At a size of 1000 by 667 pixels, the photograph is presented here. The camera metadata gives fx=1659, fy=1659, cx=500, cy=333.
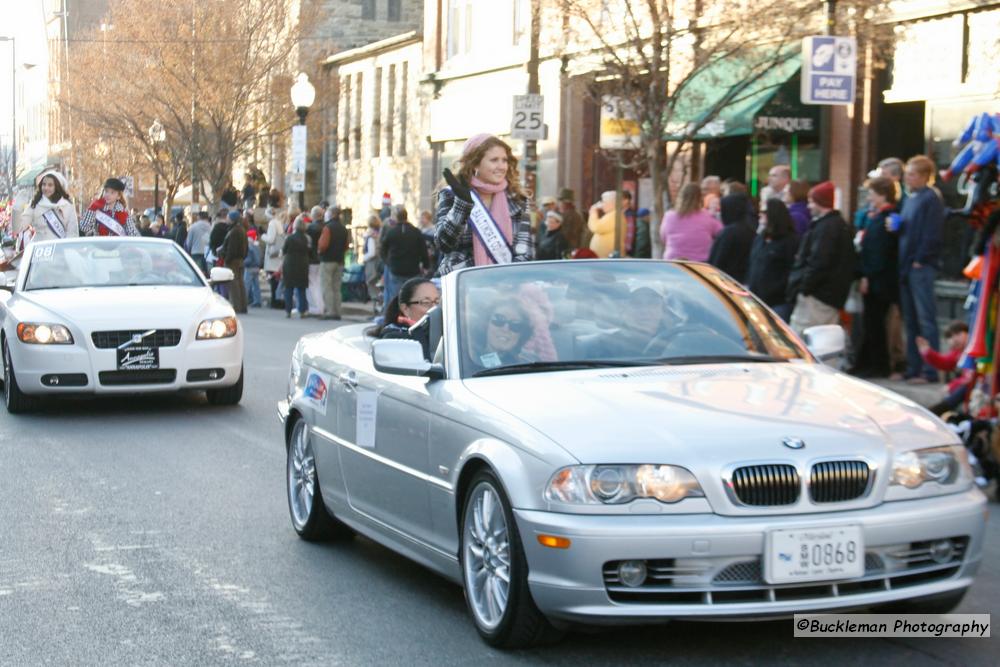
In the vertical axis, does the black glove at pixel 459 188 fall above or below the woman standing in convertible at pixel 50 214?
above

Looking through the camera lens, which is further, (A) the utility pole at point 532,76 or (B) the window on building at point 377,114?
(B) the window on building at point 377,114

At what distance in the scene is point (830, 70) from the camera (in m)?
15.9

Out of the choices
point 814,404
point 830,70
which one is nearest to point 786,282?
point 830,70

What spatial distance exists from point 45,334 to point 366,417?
22.0 ft

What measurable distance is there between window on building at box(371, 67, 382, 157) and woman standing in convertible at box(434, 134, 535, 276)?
3723 cm

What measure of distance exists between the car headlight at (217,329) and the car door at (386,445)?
6090mm

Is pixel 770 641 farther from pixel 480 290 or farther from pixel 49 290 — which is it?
pixel 49 290

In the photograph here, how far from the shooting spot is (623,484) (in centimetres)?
538

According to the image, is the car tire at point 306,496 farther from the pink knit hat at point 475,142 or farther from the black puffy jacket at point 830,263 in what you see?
the black puffy jacket at point 830,263

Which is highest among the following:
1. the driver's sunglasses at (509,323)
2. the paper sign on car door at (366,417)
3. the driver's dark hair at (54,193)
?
the driver's dark hair at (54,193)

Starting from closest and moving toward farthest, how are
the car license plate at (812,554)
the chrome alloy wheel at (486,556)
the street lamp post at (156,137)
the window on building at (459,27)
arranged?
the car license plate at (812,554), the chrome alloy wheel at (486,556), the window on building at (459,27), the street lamp post at (156,137)

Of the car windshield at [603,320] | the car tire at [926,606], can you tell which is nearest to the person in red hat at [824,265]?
the car windshield at [603,320]

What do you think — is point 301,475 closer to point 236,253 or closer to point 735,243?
point 735,243

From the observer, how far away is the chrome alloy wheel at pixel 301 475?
318 inches
